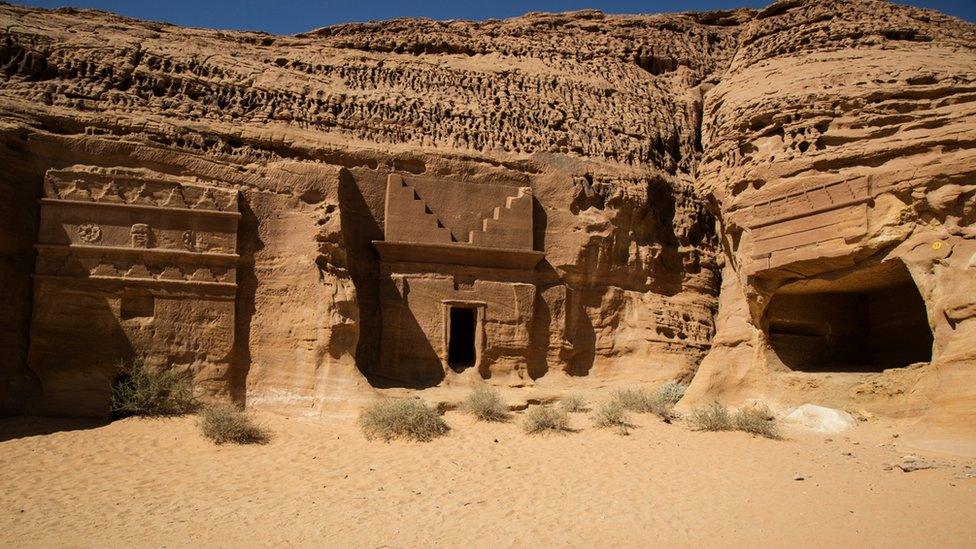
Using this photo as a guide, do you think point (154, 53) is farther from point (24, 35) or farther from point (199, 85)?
point (24, 35)

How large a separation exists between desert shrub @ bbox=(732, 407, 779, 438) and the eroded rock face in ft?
3.98

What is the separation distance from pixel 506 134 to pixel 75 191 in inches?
346

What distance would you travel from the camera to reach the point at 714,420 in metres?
12.2

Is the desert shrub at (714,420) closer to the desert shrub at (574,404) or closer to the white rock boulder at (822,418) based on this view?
the white rock boulder at (822,418)

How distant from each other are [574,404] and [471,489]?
4.72 meters

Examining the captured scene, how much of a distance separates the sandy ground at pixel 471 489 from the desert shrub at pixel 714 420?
0.32 m

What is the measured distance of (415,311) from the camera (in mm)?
15055

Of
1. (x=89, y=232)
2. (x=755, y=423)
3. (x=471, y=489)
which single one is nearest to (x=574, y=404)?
(x=755, y=423)

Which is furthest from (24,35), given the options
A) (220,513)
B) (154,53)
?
(220,513)

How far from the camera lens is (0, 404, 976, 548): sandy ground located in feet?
25.3

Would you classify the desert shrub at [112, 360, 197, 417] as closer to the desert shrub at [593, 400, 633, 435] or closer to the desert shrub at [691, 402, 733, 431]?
the desert shrub at [593, 400, 633, 435]

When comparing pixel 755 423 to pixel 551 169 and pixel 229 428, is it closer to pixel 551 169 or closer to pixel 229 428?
pixel 551 169

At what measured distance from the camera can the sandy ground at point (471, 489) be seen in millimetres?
7727

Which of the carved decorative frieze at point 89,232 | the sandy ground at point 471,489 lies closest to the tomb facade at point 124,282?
the carved decorative frieze at point 89,232
